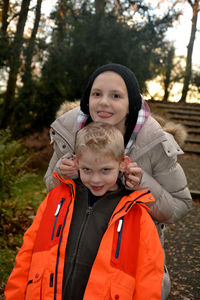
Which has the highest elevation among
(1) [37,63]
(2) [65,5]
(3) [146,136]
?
(2) [65,5]

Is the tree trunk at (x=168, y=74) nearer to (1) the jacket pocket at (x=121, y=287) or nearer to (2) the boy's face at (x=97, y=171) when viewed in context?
(2) the boy's face at (x=97, y=171)

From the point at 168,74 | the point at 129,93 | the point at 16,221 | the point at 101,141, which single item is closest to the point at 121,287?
the point at 101,141

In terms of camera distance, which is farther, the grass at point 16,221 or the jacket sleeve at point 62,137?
the grass at point 16,221

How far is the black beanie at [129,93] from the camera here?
236 centimetres

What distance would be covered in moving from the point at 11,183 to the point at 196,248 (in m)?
2.76

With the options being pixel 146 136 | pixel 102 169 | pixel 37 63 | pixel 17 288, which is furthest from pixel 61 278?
pixel 37 63

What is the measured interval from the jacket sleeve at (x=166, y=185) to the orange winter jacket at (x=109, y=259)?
0.29 m

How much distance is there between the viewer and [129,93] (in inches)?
93.7

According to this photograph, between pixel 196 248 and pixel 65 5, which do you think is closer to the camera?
pixel 196 248

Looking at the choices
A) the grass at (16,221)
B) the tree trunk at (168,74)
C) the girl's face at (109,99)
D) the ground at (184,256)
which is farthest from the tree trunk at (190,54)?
the girl's face at (109,99)

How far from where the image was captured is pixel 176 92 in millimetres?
17062

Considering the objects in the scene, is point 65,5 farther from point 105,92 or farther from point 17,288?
point 17,288

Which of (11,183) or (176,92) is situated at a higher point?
(176,92)

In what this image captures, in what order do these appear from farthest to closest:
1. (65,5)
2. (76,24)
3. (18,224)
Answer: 1. (65,5)
2. (76,24)
3. (18,224)
